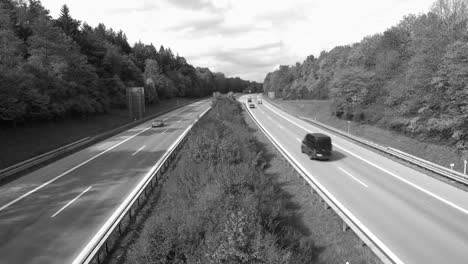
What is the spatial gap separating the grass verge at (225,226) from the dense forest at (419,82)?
15743 mm

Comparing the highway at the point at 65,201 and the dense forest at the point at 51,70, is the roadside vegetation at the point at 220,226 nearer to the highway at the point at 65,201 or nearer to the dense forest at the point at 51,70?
the highway at the point at 65,201

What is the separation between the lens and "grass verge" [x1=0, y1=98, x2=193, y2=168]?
25697 mm

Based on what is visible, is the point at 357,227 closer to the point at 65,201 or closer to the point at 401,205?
the point at 401,205

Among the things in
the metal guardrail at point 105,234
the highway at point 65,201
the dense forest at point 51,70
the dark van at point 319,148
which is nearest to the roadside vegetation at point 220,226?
the metal guardrail at point 105,234

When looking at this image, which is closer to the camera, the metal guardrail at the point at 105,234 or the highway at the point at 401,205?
the metal guardrail at the point at 105,234

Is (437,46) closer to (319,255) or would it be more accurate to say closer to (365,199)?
(365,199)

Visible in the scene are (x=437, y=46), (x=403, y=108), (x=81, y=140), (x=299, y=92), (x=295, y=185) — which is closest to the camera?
(x=295, y=185)

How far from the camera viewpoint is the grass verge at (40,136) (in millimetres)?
25697

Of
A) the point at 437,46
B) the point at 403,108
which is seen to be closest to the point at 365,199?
the point at 403,108

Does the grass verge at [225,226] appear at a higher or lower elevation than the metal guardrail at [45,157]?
higher

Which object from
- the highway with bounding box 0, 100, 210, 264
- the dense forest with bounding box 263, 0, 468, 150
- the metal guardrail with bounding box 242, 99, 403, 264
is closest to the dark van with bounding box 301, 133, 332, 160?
the metal guardrail with bounding box 242, 99, 403, 264

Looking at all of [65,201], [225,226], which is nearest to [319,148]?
[225,226]

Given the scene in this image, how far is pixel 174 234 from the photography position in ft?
27.7

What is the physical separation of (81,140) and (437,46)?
37092 mm
